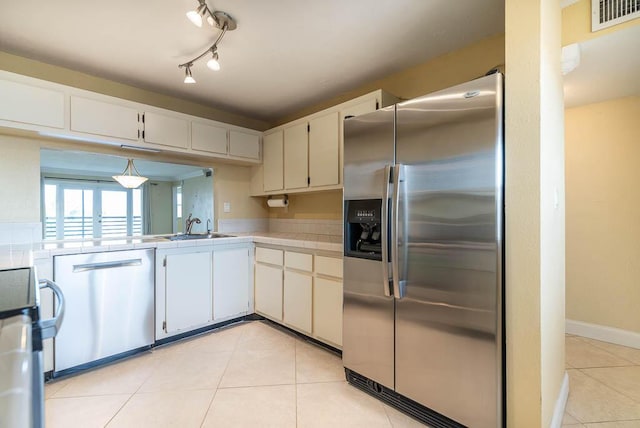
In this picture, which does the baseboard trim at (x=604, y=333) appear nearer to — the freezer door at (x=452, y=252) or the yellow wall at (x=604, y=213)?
the yellow wall at (x=604, y=213)

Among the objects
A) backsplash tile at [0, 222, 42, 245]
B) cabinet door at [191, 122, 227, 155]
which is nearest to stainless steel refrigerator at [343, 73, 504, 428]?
cabinet door at [191, 122, 227, 155]

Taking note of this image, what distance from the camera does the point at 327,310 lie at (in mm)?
2383

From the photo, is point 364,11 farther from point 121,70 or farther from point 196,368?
point 196,368

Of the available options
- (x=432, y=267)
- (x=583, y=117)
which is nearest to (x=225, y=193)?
(x=432, y=267)

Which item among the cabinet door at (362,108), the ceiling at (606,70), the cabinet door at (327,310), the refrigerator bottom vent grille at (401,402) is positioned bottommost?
the refrigerator bottom vent grille at (401,402)

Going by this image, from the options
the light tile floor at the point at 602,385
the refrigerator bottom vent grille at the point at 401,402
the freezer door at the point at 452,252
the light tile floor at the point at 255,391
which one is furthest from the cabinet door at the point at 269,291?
the light tile floor at the point at 602,385

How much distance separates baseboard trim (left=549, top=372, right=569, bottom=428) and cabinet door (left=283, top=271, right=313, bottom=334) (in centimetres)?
166

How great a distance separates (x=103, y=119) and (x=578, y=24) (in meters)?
3.42

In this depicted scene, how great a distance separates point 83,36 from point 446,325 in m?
3.00

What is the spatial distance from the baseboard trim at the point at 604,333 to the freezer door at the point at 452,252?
2.14 metres

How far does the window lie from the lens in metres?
2.48

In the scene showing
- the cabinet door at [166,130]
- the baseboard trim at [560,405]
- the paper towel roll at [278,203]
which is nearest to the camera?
the baseboard trim at [560,405]

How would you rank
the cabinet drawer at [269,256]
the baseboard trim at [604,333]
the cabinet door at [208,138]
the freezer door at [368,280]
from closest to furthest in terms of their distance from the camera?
the freezer door at [368,280] < the baseboard trim at [604,333] < the cabinet drawer at [269,256] < the cabinet door at [208,138]

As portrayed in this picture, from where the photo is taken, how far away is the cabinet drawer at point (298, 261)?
2525 mm
